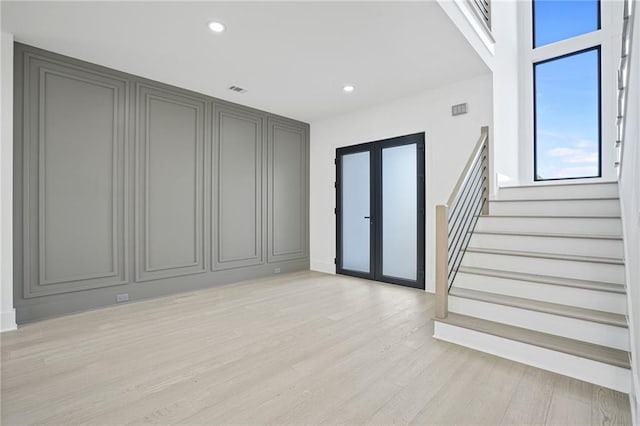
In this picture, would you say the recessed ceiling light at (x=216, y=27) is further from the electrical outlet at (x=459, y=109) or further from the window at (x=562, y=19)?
the window at (x=562, y=19)

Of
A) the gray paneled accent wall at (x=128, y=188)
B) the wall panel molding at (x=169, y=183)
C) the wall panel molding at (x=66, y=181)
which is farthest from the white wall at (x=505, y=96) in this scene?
the wall panel molding at (x=66, y=181)

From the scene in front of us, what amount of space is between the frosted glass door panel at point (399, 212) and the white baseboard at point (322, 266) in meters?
1.06

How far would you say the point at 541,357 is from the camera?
2125 millimetres

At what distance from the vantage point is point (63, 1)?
8.16 ft

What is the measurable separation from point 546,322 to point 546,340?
17cm

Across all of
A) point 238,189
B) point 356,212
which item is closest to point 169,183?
point 238,189

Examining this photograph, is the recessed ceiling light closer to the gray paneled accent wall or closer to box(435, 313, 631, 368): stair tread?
the gray paneled accent wall

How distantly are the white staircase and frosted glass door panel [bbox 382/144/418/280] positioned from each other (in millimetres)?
1104

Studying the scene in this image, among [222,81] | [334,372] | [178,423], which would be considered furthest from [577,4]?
[178,423]

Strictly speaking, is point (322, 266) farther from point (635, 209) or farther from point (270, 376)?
point (635, 209)

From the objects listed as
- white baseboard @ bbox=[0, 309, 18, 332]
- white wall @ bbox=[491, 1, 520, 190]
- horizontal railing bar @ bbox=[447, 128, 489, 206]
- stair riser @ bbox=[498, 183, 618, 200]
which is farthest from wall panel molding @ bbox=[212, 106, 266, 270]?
stair riser @ bbox=[498, 183, 618, 200]

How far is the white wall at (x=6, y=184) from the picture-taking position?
A: 2.83 metres

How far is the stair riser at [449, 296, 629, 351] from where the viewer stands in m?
2.05

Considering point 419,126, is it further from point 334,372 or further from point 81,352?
point 81,352
